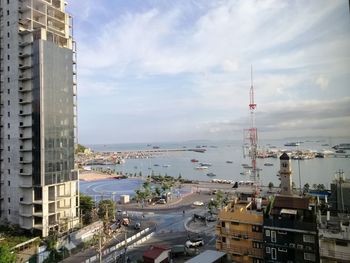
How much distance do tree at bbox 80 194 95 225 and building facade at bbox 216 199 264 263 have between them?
5075 mm

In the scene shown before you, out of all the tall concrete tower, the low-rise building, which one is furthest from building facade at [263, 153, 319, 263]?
the tall concrete tower

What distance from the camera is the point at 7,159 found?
9258 millimetres

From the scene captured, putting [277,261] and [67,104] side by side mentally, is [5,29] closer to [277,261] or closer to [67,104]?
[67,104]

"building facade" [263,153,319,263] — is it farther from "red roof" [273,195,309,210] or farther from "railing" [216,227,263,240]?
"railing" [216,227,263,240]

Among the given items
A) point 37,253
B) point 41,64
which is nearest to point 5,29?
point 41,64

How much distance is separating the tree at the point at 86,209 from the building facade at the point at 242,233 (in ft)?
16.6

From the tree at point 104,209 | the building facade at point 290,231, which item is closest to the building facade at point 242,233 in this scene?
the building facade at point 290,231

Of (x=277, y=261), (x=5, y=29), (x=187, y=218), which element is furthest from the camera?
(x=187, y=218)

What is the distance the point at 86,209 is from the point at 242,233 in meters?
6.11

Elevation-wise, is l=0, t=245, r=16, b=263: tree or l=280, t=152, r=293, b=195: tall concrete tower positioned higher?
l=280, t=152, r=293, b=195: tall concrete tower

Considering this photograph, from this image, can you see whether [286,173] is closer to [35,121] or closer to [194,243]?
[194,243]

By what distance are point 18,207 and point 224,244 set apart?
589 cm

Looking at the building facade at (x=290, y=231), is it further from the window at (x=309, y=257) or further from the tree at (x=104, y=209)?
the tree at (x=104, y=209)

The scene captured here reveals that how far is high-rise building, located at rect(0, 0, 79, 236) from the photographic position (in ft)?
28.9
